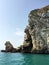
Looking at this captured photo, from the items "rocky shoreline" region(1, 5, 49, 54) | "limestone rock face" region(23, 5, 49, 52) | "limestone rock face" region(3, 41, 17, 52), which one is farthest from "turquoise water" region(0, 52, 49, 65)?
"limestone rock face" region(3, 41, 17, 52)

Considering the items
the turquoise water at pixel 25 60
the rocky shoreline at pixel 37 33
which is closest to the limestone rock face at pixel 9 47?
the rocky shoreline at pixel 37 33

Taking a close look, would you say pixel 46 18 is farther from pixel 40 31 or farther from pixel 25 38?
pixel 25 38

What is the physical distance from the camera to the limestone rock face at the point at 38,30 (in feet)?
227

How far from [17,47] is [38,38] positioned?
1831 cm

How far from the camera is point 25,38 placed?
260 feet

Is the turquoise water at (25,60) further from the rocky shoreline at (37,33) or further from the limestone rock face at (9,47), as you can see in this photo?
the limestone rock face at (9,47)

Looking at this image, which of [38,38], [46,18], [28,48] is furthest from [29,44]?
[46,18]

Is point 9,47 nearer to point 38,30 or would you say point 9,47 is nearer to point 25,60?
point 38,30

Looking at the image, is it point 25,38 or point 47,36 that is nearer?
point 47,36

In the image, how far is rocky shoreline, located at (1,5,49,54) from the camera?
68.4 meters

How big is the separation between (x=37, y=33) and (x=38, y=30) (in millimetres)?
1392

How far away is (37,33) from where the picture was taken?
2842 inches

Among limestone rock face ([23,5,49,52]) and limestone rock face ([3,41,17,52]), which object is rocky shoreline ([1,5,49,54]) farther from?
limestone rock face ([3,41,17,52])

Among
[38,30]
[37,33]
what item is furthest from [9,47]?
[38,30]
